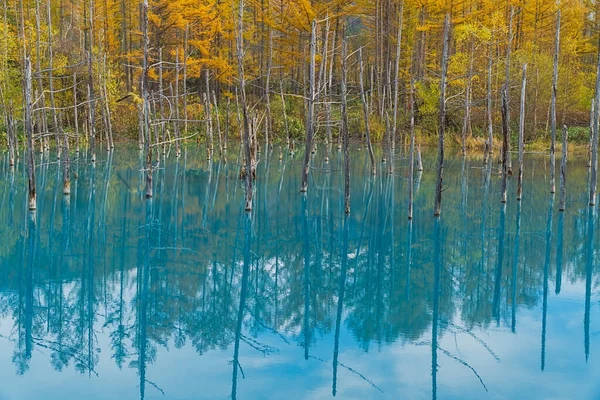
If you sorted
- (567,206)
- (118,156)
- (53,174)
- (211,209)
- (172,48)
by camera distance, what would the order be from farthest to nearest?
(172,48) < (118,156) < (53,174) < (567,206) < (211,209)

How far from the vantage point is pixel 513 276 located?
10578mm

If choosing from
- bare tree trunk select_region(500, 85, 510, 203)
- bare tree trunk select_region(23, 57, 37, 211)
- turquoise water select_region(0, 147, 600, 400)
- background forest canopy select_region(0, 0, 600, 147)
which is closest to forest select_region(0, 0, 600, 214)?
background forest canopy select_region(0, 0, 600, 147)

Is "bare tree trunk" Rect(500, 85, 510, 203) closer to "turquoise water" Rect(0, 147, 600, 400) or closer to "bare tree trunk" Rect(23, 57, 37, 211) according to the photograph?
"turquoise water" Rect(0, 147, 600, 400)

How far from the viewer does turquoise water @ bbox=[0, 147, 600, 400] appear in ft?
21.7

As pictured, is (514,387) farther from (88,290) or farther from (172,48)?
(172,48)

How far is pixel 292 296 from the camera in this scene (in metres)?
9.40

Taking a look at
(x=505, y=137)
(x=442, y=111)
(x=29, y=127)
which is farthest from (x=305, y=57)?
(x=29, y=127)

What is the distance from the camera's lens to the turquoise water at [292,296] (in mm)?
6609

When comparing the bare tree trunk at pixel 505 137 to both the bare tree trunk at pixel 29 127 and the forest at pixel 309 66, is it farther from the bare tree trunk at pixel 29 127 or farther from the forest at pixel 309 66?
the bare tree trunk at pixel 29 127

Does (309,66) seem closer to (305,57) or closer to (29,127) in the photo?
(305,57)

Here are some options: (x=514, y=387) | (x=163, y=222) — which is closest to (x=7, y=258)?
(x=163, y=222)

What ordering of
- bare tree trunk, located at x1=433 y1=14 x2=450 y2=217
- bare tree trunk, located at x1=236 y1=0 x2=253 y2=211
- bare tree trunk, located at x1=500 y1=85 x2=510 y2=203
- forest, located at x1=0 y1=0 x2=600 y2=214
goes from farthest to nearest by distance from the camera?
1. forest, located at x1=0 y1=0 x2=600 y2=214
2. bare tree trunk, located at x1=500 y1=85 x2=510 y2=203
3. bare tree trunk, located at x1=236 y1=0 x2=253 y2=211
4. bare tree trunk, located at x1=433 y1=14 x2=450 y2=217

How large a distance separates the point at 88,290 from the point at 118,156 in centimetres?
1603

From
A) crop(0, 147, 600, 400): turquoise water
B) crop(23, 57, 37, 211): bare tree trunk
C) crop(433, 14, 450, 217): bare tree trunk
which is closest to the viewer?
crop(0, 147, 600, 400): turquoise water
